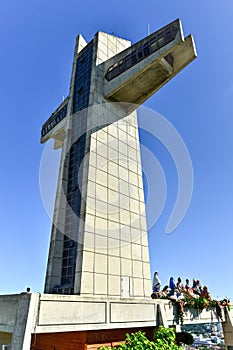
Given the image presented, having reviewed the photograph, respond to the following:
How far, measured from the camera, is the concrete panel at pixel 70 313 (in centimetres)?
985

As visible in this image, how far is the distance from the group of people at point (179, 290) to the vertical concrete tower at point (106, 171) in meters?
1.97

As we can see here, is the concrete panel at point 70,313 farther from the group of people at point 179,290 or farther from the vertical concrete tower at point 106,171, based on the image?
the group of people at point 179,290

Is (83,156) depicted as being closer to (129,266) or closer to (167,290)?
(129,266)

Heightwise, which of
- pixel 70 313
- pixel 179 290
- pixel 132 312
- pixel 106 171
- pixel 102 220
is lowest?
pixel 70 313

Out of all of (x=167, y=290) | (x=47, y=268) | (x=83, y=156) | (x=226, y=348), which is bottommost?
(x=226, y=348)

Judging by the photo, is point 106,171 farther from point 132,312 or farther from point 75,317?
point 75,317

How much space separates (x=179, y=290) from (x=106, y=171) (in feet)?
30.9

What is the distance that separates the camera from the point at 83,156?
19656mm

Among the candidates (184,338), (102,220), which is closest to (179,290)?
(184,338)

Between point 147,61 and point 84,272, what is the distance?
16.5 metres

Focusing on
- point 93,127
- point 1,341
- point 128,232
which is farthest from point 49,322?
point 93,127

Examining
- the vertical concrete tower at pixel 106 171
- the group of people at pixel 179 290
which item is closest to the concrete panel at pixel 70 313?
the vertical concrete tower at pixel 106 171

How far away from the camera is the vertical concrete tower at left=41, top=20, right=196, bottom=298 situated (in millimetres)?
16531

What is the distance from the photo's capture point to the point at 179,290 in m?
15.7
